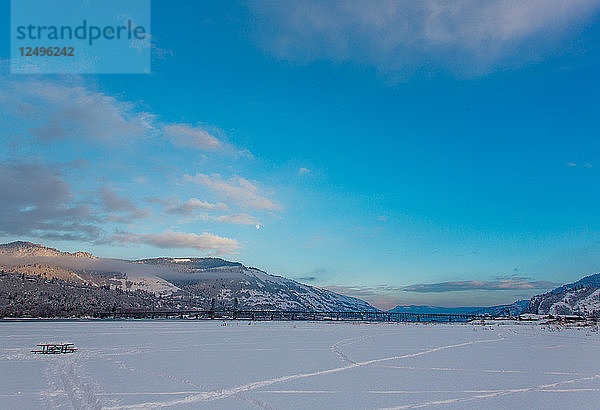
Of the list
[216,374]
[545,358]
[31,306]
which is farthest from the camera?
[31,306]

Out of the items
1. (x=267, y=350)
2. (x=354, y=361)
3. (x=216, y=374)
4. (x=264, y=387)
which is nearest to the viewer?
(x=264, y=387)

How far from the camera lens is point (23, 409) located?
29.4ft

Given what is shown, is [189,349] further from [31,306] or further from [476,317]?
[31,306]

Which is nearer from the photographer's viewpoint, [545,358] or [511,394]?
[511,394]

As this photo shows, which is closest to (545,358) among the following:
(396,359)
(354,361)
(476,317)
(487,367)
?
(487,367)

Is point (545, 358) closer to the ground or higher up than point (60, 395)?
closer to the ground

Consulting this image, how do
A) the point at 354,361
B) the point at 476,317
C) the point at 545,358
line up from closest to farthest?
the point at 354,361
the point at 545,358
the point at 476,317

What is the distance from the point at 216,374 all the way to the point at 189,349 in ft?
26.5

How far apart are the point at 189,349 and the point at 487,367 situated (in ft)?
41.8

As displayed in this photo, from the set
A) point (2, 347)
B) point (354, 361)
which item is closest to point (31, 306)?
point (2, 347)

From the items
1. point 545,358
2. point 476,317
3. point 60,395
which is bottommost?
point 476,317

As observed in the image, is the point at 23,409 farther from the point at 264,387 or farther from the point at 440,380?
the point at 440,380

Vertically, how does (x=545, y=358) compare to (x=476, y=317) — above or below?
above

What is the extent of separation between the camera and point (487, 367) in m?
15.3
